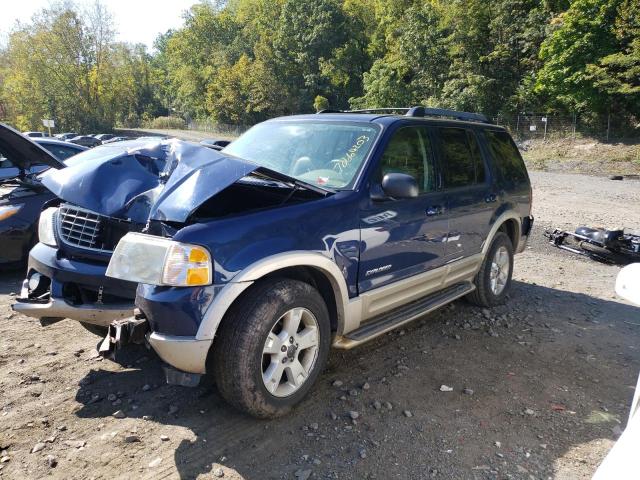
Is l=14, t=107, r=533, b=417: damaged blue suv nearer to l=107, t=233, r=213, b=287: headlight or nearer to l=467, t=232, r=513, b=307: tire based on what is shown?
l=107, t=233, r=213, b=287: headlight

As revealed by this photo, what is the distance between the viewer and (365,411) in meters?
3.16

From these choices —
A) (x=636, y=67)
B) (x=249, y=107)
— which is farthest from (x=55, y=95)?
(x=636, y=67)

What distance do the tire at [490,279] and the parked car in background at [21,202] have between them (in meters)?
4.86

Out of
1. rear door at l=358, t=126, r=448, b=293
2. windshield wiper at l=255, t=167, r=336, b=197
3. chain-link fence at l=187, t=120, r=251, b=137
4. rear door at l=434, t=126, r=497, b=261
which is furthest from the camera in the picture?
chain-link fence at l=187, t=120, r=251, b=137

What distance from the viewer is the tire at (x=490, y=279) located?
502 cm

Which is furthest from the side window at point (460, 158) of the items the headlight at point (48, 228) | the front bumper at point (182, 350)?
the headlight at point (48, 228)

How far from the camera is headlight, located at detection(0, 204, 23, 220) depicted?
5.36 m

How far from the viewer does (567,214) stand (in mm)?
11234

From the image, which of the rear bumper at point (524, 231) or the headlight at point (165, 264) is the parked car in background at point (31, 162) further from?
the rear bumper at point (524, 231)

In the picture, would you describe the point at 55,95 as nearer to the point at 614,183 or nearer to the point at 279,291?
the point at 614,183

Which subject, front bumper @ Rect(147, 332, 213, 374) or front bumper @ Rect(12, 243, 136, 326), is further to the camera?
front bumper @ Rect(12, 243, 136, 326)

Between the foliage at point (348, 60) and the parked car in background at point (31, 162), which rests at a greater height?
the foliage at point (348, 60)

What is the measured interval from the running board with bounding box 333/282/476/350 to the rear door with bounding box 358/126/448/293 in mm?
313

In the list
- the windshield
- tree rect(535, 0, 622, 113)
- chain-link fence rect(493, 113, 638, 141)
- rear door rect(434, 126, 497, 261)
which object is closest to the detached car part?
rear door rect(434, 126, 497, 261)
